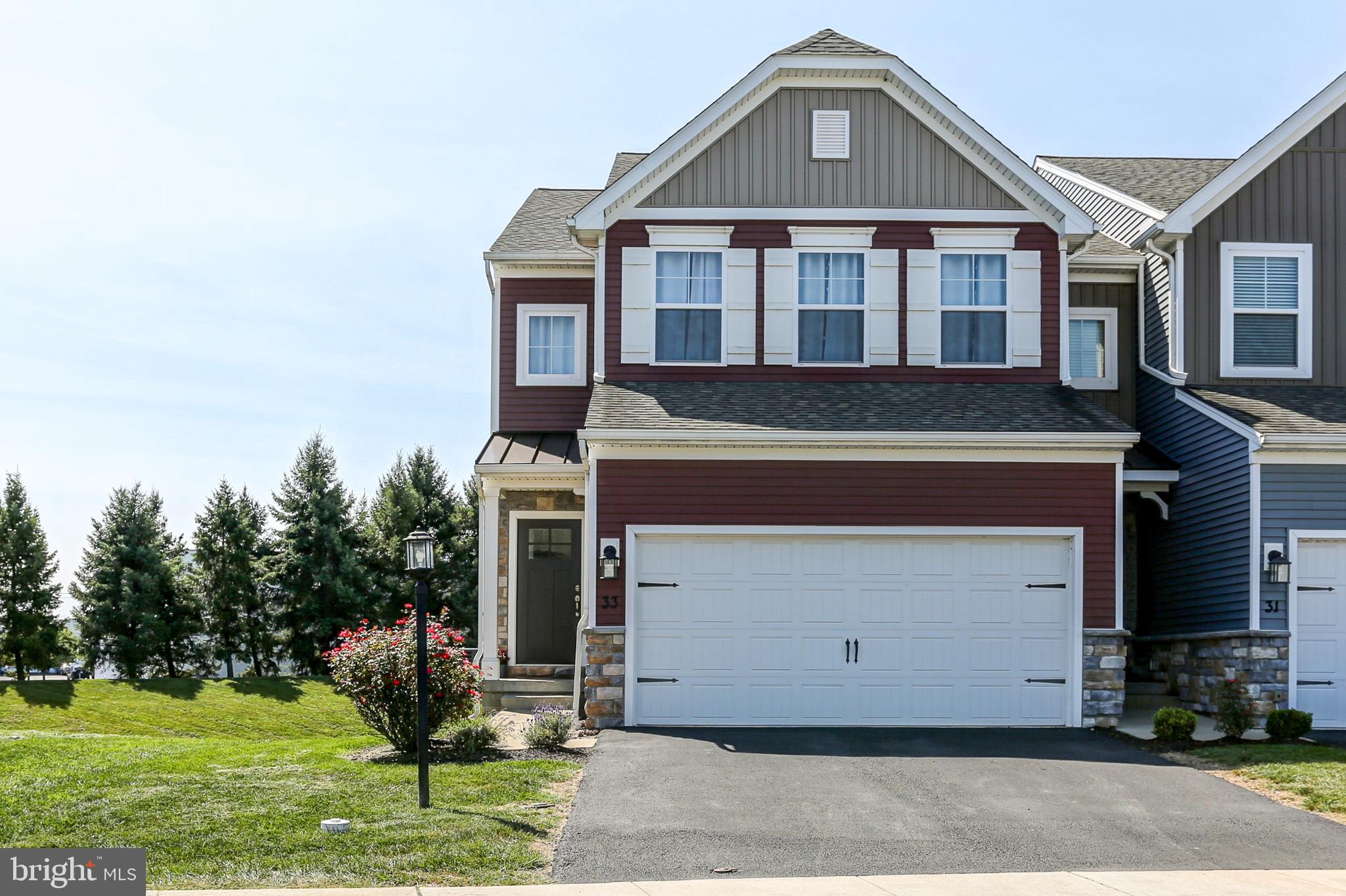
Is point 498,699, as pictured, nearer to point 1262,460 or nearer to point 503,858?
point 503,858

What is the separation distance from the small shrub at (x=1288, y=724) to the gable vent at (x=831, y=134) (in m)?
8.07

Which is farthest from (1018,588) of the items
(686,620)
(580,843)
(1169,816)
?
(580,843)

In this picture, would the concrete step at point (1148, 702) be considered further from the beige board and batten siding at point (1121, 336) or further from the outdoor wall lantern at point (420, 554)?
the outdoor wall lantern at point (420, 554)

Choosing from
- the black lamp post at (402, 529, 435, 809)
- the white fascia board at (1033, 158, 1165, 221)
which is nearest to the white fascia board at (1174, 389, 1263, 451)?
the white fascia board at (1033, 158, 1165, 221)

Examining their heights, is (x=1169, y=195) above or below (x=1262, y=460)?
above

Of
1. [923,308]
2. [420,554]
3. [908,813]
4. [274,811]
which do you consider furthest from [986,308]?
[274,811]

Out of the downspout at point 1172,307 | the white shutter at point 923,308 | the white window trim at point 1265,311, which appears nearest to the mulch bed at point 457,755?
the white shutter at point 923,308

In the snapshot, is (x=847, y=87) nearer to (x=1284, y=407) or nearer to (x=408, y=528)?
(x=1284, y=407)

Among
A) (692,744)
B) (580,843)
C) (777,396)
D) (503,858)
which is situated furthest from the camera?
(777,396)

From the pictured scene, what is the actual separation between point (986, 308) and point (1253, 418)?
3342 mm

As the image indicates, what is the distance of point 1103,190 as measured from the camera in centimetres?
1969

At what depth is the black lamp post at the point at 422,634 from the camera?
985cm

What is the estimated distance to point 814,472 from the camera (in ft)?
48.1

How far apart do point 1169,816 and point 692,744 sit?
4674 mm
